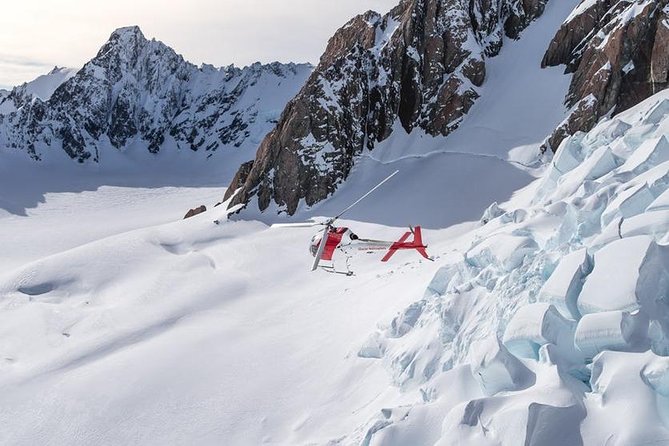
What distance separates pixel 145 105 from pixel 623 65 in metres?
105

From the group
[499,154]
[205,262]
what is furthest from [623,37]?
[205,262]

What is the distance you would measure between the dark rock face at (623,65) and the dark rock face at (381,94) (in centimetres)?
1138

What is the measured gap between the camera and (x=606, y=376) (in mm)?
11055

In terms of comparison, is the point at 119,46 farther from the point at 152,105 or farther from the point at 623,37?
the point at 623,37

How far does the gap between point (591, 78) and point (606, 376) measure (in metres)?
37.1

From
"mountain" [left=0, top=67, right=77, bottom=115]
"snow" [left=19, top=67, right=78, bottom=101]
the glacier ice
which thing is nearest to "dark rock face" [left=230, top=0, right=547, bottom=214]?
the glacier ice

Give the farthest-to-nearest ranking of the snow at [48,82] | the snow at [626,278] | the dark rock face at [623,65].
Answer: the snow at [48,82] < the dark rock face at [623,65] < the snow at [626,278]

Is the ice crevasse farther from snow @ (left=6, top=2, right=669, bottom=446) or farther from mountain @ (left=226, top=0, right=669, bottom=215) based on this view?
mountain @ (left=226, top=0, right=669, bottom=215)

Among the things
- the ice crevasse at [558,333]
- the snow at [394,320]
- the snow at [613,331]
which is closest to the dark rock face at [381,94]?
the snow at [394,320]

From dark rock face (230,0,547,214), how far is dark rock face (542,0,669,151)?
11376 millimetres

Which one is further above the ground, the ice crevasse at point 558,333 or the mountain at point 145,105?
the mountain at point 145,105

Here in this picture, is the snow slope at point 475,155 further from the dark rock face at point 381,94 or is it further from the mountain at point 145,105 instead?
the mountain at point 145,105

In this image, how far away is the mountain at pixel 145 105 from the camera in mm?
109875

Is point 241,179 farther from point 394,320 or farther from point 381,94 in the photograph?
point 394,320
